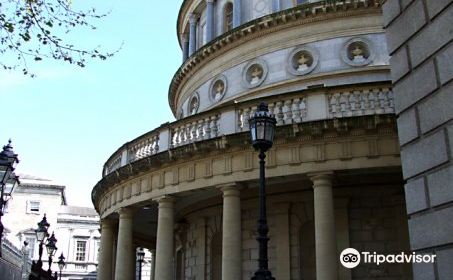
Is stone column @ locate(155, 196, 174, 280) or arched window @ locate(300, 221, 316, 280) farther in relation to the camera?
arched window @ locate(300, 221, 316, 280)

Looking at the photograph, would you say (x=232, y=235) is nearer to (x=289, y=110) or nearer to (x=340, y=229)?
(x=340, y=229)

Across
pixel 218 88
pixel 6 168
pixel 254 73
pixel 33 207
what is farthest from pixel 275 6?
pixel 33 207

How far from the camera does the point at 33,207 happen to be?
2997 inches

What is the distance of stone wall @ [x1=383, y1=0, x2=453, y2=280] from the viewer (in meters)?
6.86

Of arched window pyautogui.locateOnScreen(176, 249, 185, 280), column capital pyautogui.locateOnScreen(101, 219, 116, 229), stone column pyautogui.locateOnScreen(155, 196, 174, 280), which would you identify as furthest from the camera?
arched window pyautogui.locateOnScreen(176, 249, 185, 280)

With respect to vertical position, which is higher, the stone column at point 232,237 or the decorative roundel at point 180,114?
the decorative roundel at point 180,114

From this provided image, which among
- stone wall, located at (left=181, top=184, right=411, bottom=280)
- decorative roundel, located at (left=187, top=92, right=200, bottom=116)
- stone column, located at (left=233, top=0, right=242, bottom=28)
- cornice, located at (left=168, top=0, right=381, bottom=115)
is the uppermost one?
stone column, located at (left=233, top=0, right=242, bottom=28)

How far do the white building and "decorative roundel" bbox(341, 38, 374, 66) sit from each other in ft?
197

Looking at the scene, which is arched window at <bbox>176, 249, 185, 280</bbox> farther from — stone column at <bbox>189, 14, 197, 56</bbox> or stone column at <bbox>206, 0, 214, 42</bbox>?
stone column at <bbox>189, 14, 197, 56</bbox>

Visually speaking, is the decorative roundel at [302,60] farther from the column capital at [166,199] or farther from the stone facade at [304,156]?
the column capital at [166,199]

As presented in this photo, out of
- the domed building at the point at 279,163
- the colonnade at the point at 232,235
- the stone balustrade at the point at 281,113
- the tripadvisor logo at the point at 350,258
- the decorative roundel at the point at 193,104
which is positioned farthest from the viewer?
the decorative roundel at the point at 193,104

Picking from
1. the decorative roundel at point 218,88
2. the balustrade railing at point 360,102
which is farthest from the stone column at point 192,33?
the balustrade railing at point 360,102

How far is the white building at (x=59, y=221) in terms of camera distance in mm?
74625

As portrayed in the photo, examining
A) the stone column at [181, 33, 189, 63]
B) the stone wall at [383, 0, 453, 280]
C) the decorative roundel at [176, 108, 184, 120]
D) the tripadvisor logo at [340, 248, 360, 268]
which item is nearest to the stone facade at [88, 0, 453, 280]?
the stone wall at [383, 0, 453, 280]
